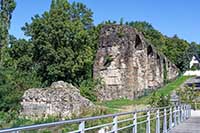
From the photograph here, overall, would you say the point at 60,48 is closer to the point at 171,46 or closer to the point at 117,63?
the point at 117,63

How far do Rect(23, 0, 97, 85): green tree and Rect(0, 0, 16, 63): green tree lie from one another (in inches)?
155

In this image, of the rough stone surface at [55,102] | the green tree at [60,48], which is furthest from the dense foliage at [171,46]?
the rough stone surface at [55,102]

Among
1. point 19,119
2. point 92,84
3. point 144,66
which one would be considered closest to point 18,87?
point 92,84

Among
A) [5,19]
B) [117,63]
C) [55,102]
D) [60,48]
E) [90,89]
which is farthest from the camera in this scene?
[60,48]

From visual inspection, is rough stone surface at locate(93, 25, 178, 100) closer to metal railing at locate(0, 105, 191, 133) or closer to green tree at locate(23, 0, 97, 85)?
green tree at locate(23, 0, 97, 85)

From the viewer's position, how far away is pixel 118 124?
34.5 feet

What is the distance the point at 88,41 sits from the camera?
193 feet

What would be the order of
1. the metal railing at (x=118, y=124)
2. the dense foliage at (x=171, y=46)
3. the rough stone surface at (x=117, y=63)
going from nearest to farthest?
the metal railing at (x=118, y=124) < the rough stone surface at (x=117, y=63) < the dense foliage at (x=171, y=46)

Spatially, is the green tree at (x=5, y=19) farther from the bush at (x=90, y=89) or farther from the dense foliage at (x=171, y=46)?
the dense foliage at (x=171, y=46)

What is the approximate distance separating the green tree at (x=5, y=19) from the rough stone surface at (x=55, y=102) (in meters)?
20.7

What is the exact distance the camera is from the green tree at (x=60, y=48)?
181ft

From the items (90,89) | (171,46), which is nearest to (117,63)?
(90,89)

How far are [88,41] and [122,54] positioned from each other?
7.83 m

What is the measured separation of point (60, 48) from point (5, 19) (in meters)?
7.46
